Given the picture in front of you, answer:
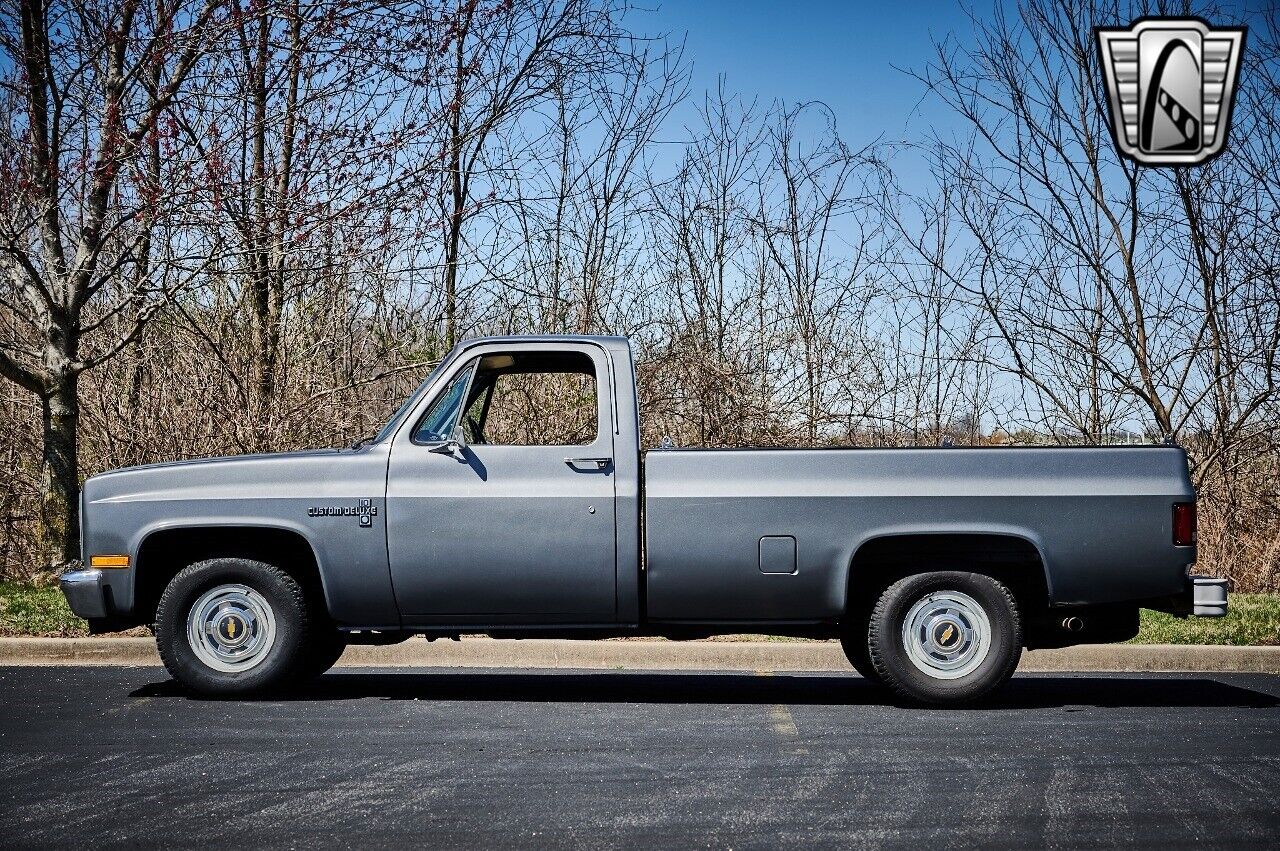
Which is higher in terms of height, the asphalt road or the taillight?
the taillight

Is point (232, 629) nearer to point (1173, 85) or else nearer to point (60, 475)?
point (60, 475)

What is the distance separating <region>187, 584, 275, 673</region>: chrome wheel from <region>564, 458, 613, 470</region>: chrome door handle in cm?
194

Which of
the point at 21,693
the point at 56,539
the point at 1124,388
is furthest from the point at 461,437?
the point at 1124,388

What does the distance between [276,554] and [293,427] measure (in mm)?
5708

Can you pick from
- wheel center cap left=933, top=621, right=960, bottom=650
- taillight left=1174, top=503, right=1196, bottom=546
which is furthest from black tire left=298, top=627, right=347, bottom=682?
taillight left=1174, top=503, right=1196, bottom=546

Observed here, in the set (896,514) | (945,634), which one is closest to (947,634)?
(945,634)

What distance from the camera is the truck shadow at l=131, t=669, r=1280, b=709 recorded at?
8.23m

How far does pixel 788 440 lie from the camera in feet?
47.2

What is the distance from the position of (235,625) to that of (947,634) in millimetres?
4079

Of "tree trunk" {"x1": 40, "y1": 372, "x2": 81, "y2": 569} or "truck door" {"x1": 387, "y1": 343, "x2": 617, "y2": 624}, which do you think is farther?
"tree trunk" {"x1": 40, "y1": 372, "x2": 81, "y2": 569}

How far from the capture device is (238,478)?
26.4 ft

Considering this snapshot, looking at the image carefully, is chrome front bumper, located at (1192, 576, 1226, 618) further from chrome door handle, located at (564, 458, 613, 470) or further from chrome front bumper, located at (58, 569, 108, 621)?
chrome front bumper, located at (58, 569, 108, 621)

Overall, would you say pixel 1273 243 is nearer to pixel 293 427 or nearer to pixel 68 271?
pixel 293 427

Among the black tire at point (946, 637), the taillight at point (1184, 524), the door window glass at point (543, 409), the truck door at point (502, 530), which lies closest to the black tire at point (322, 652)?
the truck door at point (502, 530)
